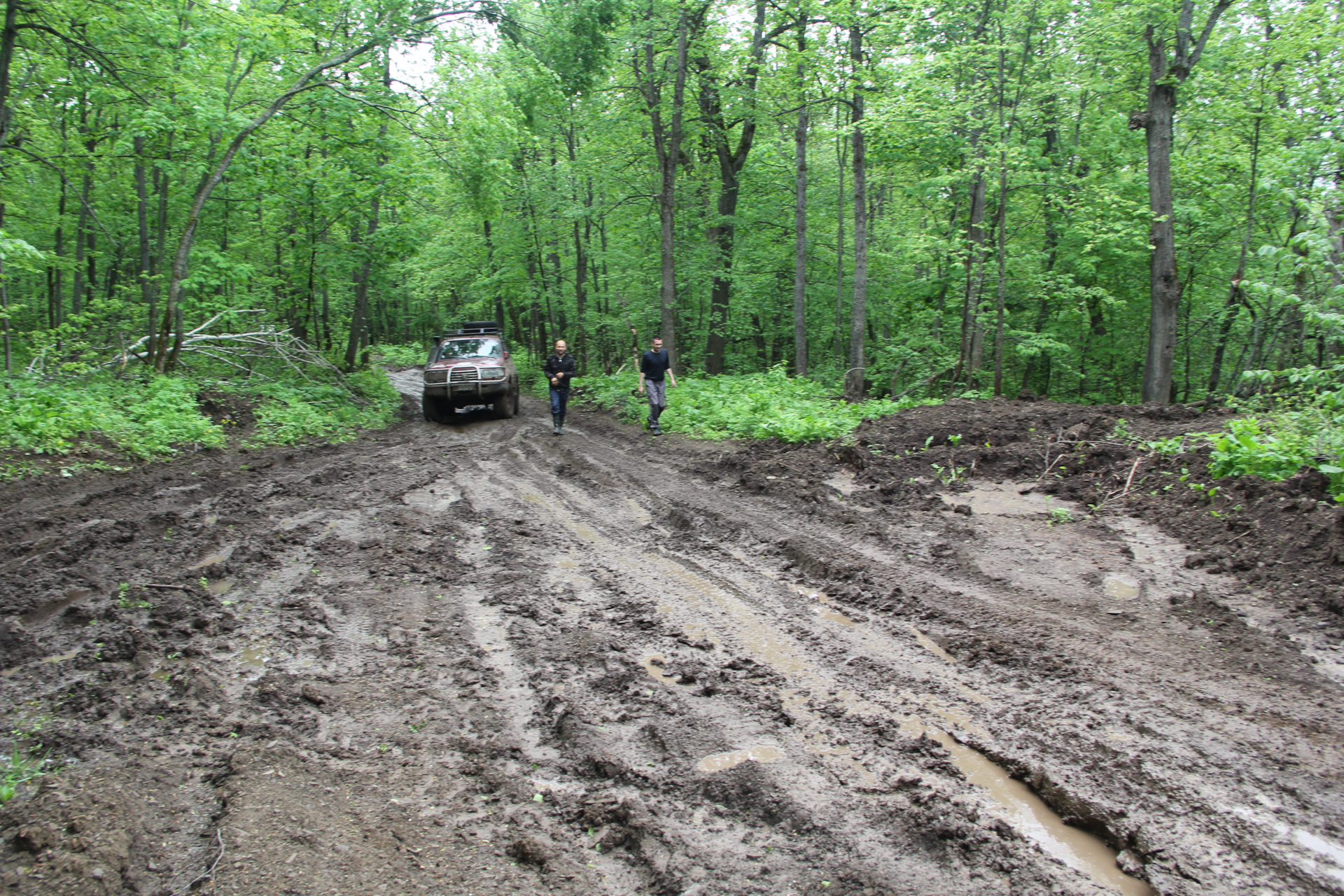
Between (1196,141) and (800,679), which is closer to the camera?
(800,679)

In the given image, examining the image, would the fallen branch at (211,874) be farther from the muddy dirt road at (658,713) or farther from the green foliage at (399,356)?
the green foliage at (399,356)

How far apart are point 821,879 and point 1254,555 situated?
208 inches

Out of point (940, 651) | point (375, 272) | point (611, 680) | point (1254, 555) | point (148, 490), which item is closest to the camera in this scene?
point (611, 680)

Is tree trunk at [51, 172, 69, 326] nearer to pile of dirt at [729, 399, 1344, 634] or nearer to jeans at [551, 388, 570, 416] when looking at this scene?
jeans at [551, 388, 570, 416]

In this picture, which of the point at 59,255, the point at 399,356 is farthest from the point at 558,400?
the point at 399,356

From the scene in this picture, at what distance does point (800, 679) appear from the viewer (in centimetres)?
420

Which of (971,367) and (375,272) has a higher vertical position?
(375,272)

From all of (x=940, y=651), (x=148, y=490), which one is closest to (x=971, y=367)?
(x=940, y=651)

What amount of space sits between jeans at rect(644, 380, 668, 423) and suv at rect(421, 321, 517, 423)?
13.9ft

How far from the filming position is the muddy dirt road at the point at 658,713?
8.95ft

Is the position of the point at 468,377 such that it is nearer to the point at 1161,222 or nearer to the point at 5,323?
the point at 5,323

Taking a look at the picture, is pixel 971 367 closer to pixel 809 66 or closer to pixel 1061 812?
pixel 809 66

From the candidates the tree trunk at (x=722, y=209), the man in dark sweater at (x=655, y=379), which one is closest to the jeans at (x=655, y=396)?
the man in dark sweater at (x=655, y=379)

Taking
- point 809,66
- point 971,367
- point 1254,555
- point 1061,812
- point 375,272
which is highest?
point 809,66
